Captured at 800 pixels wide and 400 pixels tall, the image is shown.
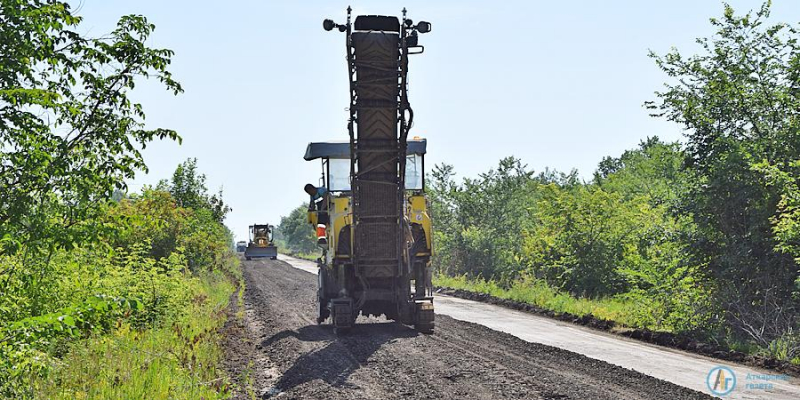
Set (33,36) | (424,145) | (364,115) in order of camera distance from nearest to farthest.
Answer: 1. (33,36)
2. (364,115)
3. (424,145)

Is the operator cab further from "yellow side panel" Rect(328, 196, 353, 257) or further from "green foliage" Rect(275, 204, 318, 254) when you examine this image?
"green foliage" Rect(275, 204, 318, 254)

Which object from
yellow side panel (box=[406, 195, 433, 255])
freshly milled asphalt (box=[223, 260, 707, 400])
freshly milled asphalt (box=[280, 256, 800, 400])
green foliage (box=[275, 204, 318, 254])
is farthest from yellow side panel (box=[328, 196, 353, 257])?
green foliage (box=[275, 204, 318, 254])

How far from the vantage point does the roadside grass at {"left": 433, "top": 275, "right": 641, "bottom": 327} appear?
1858cm

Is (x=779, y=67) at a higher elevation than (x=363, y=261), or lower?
higher

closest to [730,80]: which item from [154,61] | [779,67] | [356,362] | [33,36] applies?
[779,67]

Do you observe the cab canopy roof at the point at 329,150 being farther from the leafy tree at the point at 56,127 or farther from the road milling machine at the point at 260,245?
the road milling machine at the point at 260,245

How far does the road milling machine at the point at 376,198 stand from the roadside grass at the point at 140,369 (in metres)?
3.15

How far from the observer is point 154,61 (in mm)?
8445

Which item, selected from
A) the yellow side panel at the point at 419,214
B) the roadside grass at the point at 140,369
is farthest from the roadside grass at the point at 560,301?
the roadside grass at the point at 140,369

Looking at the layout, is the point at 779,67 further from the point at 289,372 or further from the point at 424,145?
the point at 289,372

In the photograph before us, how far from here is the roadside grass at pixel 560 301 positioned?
61.0ft

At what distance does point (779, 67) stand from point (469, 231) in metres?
21.4

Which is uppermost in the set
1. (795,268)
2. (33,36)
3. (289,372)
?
(33,36)

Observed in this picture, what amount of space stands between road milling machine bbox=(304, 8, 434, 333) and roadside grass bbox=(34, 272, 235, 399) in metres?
3.15
